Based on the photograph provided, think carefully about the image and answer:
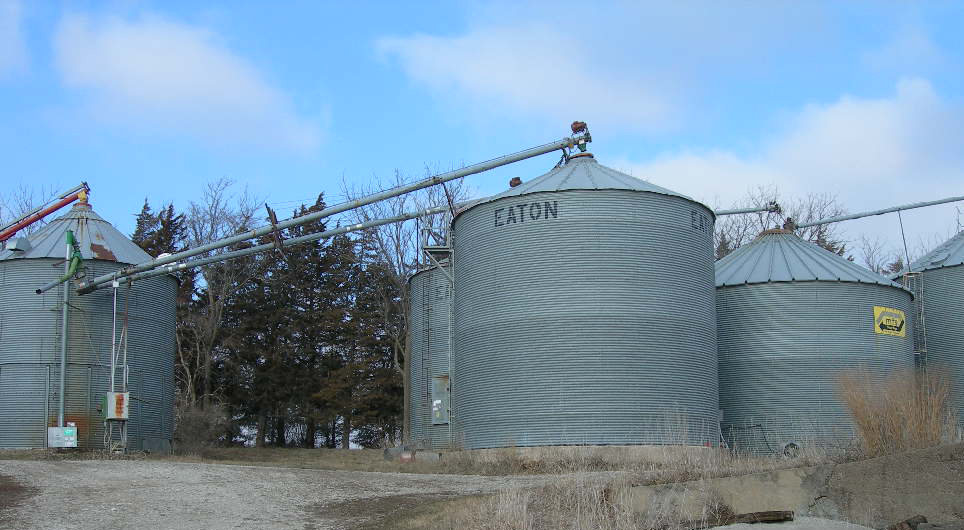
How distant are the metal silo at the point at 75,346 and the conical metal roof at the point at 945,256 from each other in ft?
99.9

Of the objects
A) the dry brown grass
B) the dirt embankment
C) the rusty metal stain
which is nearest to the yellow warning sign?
the dry brown grass

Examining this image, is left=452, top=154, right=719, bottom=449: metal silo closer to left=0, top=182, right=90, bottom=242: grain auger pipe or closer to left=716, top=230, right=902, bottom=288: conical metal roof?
left=716, top=230, right=902, bottom=288: conical metal roof

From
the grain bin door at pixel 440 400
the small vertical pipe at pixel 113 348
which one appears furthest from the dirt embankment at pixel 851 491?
the small vertical pipe at pixel 113 348

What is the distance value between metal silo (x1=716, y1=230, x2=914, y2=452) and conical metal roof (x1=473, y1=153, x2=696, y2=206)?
21.3 ft

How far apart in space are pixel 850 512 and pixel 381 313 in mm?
49106

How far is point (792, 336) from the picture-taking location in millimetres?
40562

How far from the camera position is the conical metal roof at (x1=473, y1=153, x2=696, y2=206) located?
3666 cm

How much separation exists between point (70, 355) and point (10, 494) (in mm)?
18759

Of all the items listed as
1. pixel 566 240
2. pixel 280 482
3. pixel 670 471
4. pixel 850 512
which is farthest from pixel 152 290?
pixel 850 512

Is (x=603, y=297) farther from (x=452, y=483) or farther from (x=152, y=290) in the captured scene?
(x=152, y=290)

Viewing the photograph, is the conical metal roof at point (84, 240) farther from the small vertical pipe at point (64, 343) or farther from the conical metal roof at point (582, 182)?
the conical metal roof at point (582, 182)

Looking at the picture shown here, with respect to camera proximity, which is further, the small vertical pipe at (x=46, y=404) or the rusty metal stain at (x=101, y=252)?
the rusty metal stain at (x=101, y=252)

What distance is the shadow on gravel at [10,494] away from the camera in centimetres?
2050

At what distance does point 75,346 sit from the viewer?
133ft
